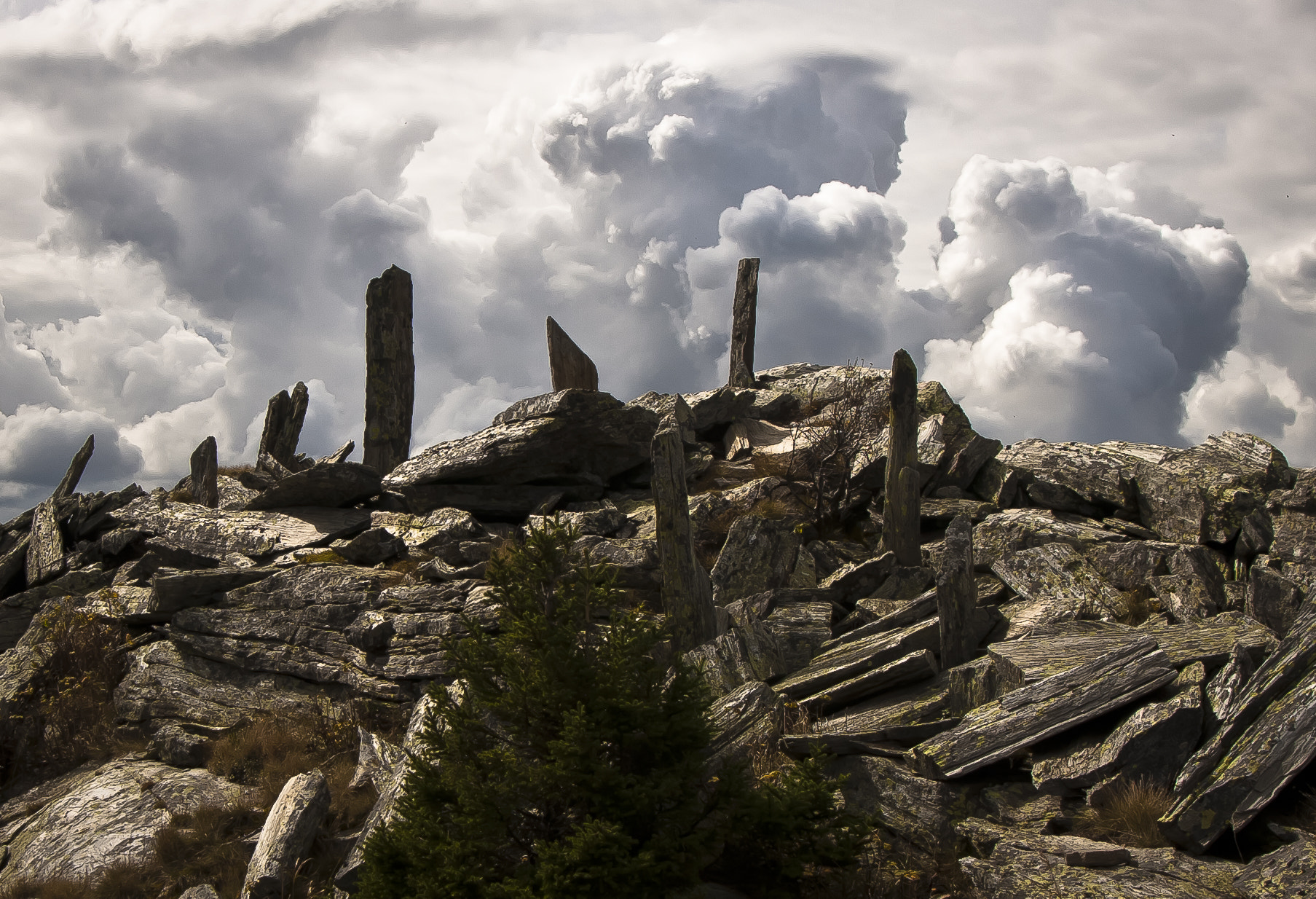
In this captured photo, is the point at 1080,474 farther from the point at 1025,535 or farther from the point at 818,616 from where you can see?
the point at 818,616

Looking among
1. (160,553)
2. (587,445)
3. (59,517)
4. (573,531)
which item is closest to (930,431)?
(587,445)

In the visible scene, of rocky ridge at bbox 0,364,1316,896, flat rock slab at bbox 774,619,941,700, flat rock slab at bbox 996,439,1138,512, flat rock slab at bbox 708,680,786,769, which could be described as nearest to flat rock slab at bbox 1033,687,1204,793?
rocky ridge at bbox 0,364,1316,896

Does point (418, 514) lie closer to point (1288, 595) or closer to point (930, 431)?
point (930, 431)

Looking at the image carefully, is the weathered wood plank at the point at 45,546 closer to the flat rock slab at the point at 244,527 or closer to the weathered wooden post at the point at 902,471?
the flat rock slab at the point at 244,527

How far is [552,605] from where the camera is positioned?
7051 millimetres

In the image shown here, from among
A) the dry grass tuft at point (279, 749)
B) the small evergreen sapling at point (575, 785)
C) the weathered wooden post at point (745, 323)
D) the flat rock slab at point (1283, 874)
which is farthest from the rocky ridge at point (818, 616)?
the weathered wooden post at point (745, 323)

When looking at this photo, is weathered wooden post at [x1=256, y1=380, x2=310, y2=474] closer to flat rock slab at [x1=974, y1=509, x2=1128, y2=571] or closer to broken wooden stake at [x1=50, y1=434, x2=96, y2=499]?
broken wooden stake at [x1=50, y1=434, x2=96, y2=499]

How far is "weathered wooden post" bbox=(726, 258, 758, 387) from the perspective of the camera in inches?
1168

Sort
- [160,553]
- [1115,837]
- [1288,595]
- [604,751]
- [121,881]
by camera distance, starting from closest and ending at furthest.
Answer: [604,751] → [1115,837] → [121,881] → [1288,595] → [160,553]

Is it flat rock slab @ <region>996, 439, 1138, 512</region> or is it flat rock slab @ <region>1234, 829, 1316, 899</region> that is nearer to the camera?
flat rock slab @ <region>1234, 829, 1316, 899</region>

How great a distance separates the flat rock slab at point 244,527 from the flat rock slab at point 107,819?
493 centimetres

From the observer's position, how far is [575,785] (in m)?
6.34

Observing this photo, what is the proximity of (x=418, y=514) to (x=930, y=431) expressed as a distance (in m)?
11.0

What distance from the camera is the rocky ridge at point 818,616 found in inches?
320
